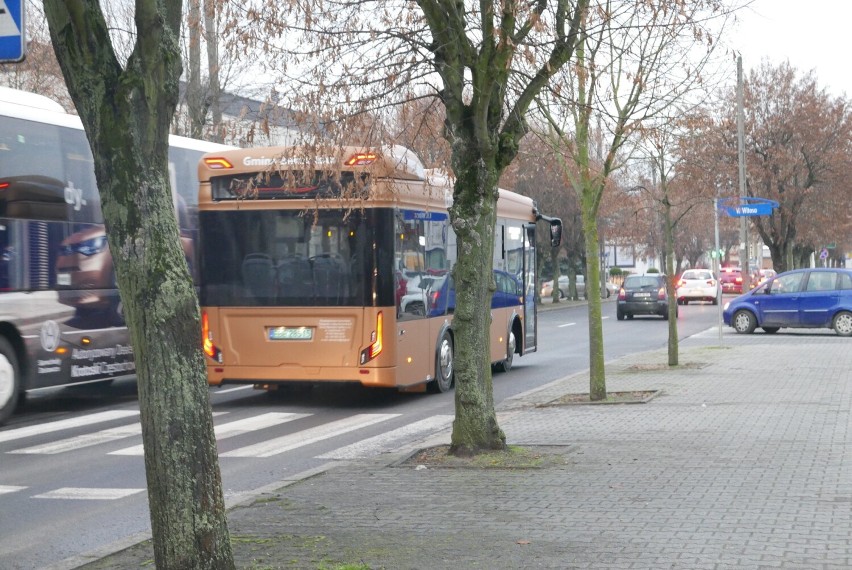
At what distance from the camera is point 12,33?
6.23 m

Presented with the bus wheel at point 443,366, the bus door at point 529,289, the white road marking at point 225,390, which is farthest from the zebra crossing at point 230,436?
the bus door at point 529,289

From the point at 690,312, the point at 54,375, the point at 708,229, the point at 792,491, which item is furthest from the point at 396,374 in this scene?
the point at 708,229

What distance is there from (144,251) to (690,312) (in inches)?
1739

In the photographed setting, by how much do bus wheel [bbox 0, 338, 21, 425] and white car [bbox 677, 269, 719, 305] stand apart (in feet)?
143

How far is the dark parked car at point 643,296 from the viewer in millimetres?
41344

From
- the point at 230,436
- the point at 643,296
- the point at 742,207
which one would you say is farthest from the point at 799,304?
the point at 230,436

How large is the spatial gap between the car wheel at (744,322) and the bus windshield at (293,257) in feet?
60.5

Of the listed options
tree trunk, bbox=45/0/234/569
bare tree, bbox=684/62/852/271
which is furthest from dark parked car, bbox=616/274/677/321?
tree trunk, bbox=45/0/234/569

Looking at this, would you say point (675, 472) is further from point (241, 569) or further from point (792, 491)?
point (241, 569)

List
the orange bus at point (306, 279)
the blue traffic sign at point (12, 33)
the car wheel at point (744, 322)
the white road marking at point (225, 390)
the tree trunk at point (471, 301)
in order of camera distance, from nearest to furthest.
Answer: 1. the blue traffic sign at point (12, 33)
2. the tree trunk at point (471, 301)
3. the orange bus at point (306, 279)
4. the white road marking at point (225, 390)
5. the car wheel at point (744, 322)

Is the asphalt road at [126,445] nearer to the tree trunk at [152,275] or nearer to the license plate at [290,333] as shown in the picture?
the license plate at [290,333]

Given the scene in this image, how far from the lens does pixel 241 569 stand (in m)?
6.32

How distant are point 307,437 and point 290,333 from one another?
2591mm

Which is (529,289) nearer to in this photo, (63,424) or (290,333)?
(290,333)
